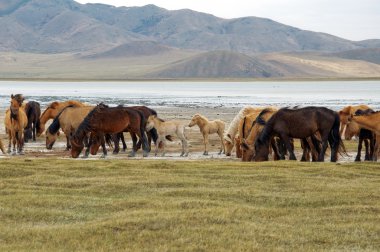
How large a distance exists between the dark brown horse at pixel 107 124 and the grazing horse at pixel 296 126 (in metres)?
4.83

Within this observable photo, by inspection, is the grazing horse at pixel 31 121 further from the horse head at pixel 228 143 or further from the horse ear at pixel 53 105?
the horse head at pixel 228 143

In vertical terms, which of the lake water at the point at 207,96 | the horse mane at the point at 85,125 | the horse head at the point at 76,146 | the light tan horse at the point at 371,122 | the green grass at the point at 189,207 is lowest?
the lake water at the point at 207,96

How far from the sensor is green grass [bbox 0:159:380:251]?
8.84 m

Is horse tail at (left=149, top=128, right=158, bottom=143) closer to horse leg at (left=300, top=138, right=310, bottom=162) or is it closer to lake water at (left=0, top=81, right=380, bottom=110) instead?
horse leg at (left=300, top=138, right=310, bottom=162)

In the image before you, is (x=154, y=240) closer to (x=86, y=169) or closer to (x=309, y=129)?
(x=86, y=169)

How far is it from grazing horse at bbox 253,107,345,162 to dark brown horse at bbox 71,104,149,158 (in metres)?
4.83

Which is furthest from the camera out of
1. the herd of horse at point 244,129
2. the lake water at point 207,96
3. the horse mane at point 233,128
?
the lake water at point 207,96

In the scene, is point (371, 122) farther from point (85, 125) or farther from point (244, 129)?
point (85, 125)

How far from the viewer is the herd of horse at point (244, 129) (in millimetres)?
17938

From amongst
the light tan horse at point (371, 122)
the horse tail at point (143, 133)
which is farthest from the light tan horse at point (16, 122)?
the light tan horse at point (371, 122)

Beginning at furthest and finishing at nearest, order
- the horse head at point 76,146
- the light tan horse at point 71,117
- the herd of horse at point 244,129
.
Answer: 1. the light tan horse at point 71,117
2. the horse head at point 76,146
3. the herd of horse at point 244,129

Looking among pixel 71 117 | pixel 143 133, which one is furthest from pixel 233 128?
pixel 71 117

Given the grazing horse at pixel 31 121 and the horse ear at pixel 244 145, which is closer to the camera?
the horse ear at pixel 244 145

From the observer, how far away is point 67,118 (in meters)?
22.6
